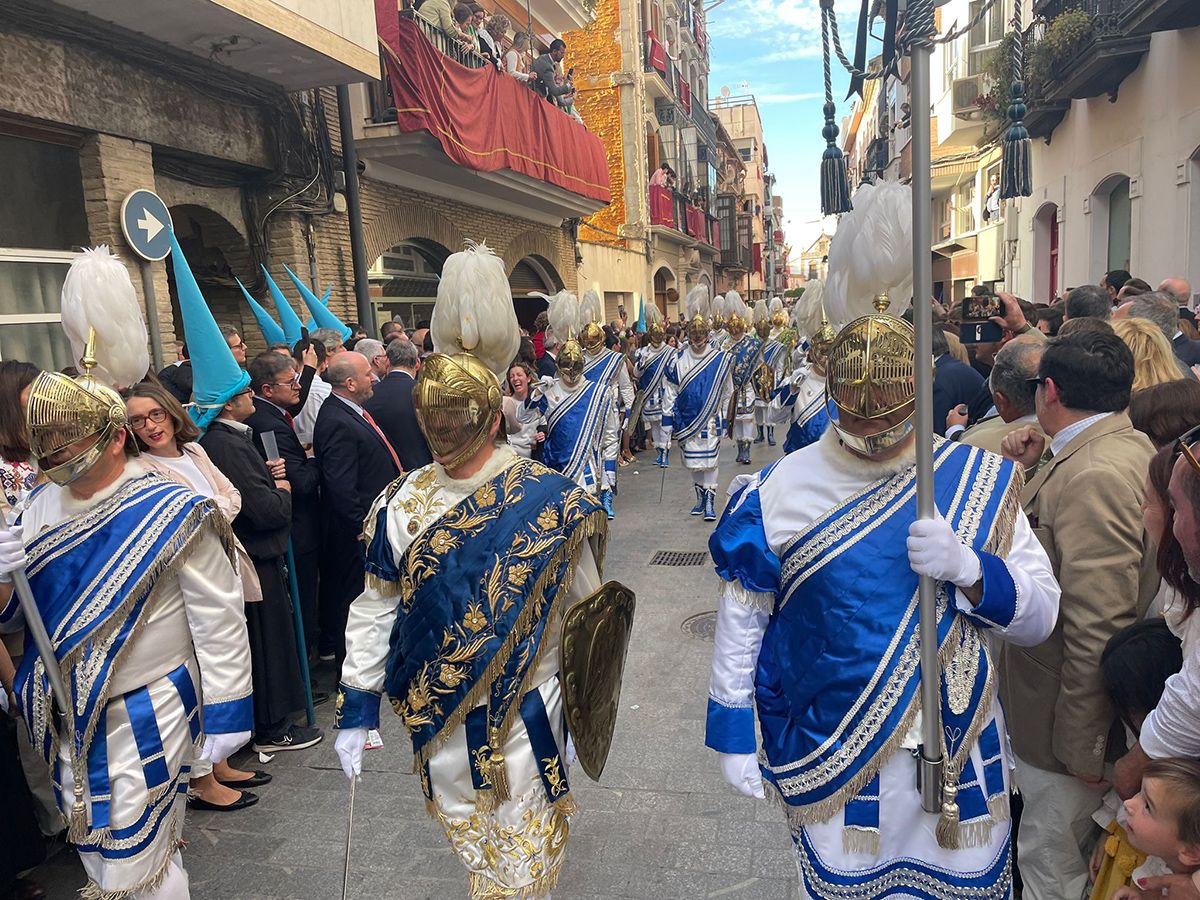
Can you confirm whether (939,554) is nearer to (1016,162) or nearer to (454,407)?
(454,407)

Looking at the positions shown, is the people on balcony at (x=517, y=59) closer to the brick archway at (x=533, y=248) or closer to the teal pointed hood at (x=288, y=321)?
the brick archway at (x=533, y=248)

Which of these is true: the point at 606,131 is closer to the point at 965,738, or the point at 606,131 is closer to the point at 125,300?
the point at 125,300

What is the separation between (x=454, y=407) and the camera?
87.0 inches

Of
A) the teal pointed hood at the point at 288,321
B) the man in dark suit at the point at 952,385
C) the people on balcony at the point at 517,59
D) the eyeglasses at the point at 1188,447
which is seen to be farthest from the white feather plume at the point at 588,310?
the eyeglasses at the point at 1188,447

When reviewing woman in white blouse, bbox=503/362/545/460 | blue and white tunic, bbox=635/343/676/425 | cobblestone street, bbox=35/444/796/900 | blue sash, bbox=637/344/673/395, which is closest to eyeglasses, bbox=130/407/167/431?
cobblestone street, bbox=35/444/796/900

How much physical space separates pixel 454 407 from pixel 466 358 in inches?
7.9

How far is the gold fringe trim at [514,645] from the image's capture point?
2191 millimetres

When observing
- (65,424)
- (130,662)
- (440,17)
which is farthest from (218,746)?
(440,17)

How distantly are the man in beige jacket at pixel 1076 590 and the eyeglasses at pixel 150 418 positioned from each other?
312 centimetres

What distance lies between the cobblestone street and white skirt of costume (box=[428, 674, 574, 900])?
0.78m

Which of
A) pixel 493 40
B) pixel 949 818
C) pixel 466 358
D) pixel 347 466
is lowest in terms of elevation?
pixel 949 818

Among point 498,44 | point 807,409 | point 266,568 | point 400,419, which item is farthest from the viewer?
point 498,44

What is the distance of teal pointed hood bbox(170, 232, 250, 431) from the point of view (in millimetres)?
3615

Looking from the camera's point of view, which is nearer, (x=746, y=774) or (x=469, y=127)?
(x=746, y=774)
